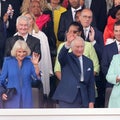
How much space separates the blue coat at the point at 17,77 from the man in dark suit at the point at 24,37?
49cm

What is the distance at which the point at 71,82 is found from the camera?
33.7ft

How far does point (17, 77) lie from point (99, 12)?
2496mm

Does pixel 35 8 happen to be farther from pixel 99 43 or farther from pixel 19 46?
pixel 19 46

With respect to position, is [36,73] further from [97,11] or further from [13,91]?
Answer: [97,11]

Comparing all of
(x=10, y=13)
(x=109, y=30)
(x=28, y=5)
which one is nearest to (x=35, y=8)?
(x=28, y=5)

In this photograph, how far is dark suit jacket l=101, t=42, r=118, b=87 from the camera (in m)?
10.6

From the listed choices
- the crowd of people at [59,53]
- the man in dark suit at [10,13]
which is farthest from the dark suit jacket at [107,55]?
the man in dark suit at [10,13]

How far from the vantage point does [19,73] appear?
10.3m

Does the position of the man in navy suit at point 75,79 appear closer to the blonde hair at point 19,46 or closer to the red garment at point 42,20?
the blonde hair at point 19,46

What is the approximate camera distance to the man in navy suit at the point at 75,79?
33.7ft

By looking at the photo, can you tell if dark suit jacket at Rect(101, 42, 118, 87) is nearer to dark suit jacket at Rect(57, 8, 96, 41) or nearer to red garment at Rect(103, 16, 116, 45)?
red garment at Rect(103, 16, 116, 45)

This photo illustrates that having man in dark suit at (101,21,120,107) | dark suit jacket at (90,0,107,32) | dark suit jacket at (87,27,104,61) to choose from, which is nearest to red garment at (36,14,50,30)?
dark suit jacket at (87,27,104,61)

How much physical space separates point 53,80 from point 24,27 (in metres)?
1.01

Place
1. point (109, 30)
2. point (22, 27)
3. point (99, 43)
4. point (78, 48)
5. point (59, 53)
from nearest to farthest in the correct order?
point (78, 48)
point (59, 53)
point (22, 27)
point (99, 43)
point (109, 30)
